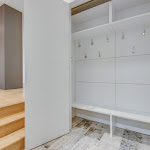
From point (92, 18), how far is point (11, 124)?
2629 mm

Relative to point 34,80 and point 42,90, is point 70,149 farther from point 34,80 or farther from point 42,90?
point 34,80

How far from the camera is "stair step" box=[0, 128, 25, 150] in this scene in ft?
4.38

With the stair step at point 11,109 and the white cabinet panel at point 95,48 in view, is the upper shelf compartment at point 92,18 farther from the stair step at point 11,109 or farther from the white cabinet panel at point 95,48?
the stair step at point 11,109

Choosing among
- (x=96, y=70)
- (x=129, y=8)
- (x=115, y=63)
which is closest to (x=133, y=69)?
(x=115, y=63)

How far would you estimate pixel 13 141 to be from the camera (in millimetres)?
1404

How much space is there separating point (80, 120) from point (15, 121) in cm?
143

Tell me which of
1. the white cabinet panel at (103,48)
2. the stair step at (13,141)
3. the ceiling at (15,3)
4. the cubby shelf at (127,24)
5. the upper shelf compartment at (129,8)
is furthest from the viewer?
the ceiling at (15,3)

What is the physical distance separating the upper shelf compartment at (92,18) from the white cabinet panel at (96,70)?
889mm

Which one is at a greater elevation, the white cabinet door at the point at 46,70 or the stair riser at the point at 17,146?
the white cabinet door at the point at 46,70

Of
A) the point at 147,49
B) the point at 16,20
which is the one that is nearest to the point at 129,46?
the point at 147,49

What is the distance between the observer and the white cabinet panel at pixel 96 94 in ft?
7.45

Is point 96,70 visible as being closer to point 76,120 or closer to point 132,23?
point 132,23

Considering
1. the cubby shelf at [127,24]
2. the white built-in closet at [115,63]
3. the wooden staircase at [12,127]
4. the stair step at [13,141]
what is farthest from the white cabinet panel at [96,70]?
the stair step at [13,141]

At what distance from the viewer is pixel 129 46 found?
2049 millimetres
